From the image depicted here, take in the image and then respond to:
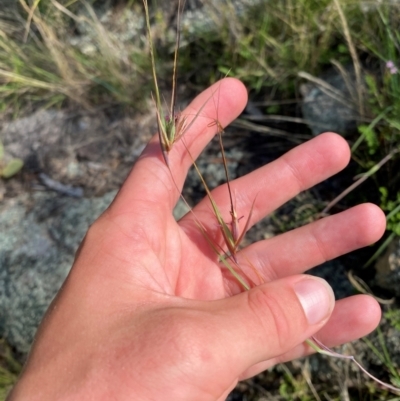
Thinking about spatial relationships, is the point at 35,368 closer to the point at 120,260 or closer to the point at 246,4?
the point at 120,260

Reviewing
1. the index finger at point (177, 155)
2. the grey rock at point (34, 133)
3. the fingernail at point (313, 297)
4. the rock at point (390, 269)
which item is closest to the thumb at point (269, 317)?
the fingernail at point (313, 297)

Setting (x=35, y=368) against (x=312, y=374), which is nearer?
(x=35, y=368)

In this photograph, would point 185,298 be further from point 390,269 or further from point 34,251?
point 34,251

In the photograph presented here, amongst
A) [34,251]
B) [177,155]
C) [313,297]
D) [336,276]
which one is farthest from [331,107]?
[34,251]

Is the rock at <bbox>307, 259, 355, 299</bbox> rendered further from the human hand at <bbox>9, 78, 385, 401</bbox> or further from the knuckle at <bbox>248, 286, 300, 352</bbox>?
the knuckle at <bbox>248, 286, 300, 352</bbox>

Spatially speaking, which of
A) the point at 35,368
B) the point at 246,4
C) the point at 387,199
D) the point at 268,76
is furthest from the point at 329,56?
the point at 35,368

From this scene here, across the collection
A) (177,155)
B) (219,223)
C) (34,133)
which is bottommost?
(219,223)

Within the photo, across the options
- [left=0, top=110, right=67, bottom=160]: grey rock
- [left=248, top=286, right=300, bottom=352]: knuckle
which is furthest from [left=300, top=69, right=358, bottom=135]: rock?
[left=0, top=110, right=67, bottom=160]: grey rock
